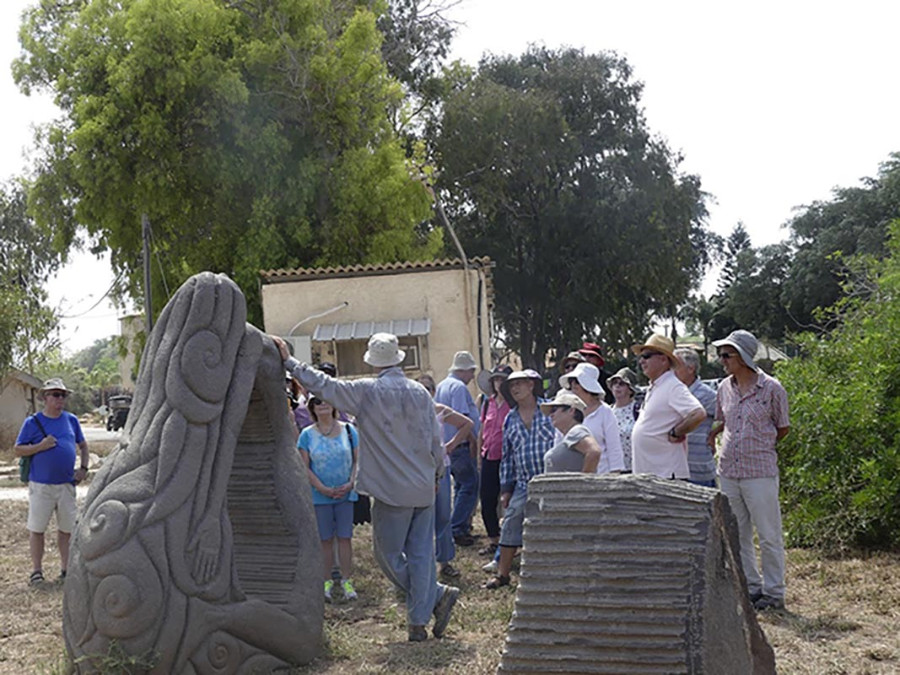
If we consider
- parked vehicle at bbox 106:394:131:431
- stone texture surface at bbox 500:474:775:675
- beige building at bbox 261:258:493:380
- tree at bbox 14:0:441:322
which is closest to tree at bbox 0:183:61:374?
parked vehicle at bbox 106:394:131:431

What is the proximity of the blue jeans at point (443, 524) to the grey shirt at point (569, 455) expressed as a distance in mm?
1453

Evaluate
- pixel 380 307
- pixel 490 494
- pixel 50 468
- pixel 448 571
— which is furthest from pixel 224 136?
pixel 448 571

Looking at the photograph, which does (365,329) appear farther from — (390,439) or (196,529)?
(196,529)

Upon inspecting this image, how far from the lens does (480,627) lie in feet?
20.5

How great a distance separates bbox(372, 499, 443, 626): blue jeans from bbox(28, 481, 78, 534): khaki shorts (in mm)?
3321

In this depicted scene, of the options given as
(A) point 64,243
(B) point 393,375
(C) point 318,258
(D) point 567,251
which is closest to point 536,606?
(B) point 393,375

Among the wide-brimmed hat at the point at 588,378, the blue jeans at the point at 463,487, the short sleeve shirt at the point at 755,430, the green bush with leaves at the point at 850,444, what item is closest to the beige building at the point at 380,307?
the blue jeans at the point at 463,487

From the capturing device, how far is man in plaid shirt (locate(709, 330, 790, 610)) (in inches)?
249

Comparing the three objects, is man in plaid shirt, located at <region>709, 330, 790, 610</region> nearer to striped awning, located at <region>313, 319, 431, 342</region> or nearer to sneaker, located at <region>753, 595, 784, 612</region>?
sneaker, located at <region>753, 595, 784, 612</region>

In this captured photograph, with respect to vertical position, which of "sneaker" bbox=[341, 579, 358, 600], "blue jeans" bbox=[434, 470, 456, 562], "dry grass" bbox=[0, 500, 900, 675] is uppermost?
"blue jeans" bbox=[434, 470, 456, 562]

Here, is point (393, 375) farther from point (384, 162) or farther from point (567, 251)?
point (567, 251)

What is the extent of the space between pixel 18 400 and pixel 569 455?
75.3ft

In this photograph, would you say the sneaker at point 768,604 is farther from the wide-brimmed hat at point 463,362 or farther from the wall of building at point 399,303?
the wall of building at point 399,303

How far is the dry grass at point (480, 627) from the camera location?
538 cm
